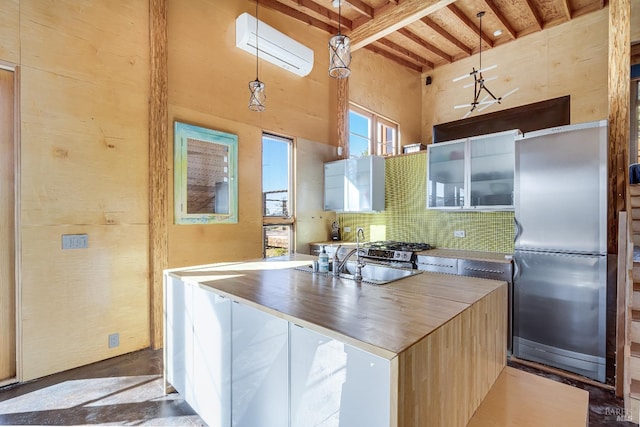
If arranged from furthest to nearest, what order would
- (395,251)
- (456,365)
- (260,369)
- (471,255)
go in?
(395,251) → (471,255) → (260,369) → (456,365)

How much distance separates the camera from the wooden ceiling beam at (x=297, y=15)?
384 centimetres

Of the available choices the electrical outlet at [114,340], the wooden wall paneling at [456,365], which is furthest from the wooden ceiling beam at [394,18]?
the electrical outlet at [114,340]

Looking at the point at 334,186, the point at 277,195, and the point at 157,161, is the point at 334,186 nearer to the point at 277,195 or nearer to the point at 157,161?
the point at 277,195

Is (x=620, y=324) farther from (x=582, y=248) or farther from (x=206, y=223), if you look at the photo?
(x=206, y=223)

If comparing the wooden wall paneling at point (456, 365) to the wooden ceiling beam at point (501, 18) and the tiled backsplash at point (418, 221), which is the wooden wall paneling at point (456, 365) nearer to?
the tiled backsplash at point (418, 221)

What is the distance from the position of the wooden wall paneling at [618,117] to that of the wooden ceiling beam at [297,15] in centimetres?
314

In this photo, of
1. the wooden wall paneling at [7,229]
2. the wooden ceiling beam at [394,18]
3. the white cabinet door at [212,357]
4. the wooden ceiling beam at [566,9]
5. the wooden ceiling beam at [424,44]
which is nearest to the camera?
the white cabinet door at [212,357]

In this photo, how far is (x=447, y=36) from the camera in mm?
4977

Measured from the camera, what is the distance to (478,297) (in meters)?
1.51

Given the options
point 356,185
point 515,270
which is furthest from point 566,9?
point 515,270

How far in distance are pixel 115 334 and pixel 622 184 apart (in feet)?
14.6

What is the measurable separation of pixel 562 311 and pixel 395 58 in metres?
4.76

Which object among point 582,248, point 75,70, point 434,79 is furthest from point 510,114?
point 75,70

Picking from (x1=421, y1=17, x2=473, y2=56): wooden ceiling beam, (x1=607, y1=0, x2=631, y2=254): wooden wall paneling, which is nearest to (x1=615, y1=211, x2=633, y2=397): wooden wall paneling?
(x1=607, y1=0, x2=631, y2=254): wooden wall paneling
